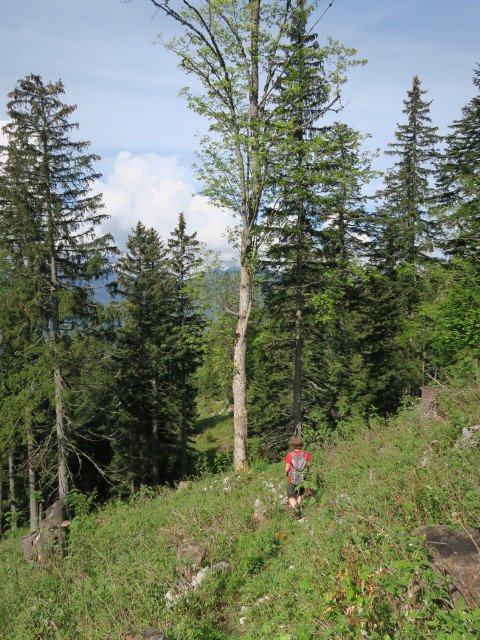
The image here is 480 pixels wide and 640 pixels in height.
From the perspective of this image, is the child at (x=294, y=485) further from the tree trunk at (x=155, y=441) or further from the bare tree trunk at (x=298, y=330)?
the tree trunk at (x=155, y=441)

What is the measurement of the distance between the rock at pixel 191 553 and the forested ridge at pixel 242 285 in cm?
415

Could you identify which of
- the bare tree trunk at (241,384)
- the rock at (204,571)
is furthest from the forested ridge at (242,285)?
the rock at (204,571)

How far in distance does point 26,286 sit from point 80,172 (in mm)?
4634

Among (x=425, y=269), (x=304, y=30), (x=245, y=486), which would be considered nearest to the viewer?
(x=245, y=486)

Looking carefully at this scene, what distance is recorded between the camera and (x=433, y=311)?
17.3 m

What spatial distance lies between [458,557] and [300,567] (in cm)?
208

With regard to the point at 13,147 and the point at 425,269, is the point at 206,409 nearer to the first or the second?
the point at 425,269

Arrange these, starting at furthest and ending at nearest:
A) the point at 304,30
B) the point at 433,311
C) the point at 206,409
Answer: the point at 206,409, the point at 433,311, the point at 304,30

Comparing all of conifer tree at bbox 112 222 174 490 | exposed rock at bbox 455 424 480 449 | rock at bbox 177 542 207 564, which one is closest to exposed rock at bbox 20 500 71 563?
rock at bbox 177 542 207 564

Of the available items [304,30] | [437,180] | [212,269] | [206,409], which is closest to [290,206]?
[212,269]

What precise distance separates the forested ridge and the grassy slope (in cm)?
261

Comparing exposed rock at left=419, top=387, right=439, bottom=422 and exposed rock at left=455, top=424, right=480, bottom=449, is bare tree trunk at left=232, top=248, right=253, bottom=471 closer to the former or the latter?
exposed rock at left=419, top=387, right=439, bottom=422

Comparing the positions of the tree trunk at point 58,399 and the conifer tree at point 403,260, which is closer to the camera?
the tree trunk at point 58,399

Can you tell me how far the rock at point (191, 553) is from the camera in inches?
236
